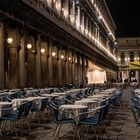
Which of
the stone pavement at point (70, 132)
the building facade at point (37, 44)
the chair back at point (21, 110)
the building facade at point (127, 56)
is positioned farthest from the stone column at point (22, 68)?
the building facade at point (127, 56)

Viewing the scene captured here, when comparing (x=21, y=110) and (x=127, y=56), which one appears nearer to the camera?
(x=21, y=110)

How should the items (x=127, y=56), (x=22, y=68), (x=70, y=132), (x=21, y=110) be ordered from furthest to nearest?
(x=127, y=56), (x=22, y=68), (x=70, y=132), (x=21, y=110)

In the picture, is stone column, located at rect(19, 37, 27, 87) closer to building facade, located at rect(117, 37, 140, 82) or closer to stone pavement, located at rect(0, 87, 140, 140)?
stone pavement, located at rect(0, 87, 140, 140)

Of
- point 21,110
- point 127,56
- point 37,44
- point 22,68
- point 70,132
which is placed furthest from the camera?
point 127,56

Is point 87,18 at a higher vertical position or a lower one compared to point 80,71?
higher

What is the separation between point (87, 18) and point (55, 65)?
78.9 feet

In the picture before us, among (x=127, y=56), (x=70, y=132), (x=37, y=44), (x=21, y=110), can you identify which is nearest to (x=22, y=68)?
(x=37, y=44)

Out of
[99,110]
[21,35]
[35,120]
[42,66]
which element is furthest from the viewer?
[42,66]

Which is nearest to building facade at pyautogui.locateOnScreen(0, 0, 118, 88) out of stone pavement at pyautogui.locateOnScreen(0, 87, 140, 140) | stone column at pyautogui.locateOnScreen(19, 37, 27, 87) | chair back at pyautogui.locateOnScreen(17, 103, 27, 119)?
stone column at pyautogui.locateOnScreen(19, 37, 27, 87)

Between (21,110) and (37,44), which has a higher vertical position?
(37,44)

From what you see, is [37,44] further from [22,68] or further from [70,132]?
[70,132]

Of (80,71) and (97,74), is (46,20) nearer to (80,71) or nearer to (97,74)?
(97,74)

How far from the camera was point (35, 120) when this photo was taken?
15.2 m

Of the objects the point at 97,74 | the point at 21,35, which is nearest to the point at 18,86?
the point at 21,35
